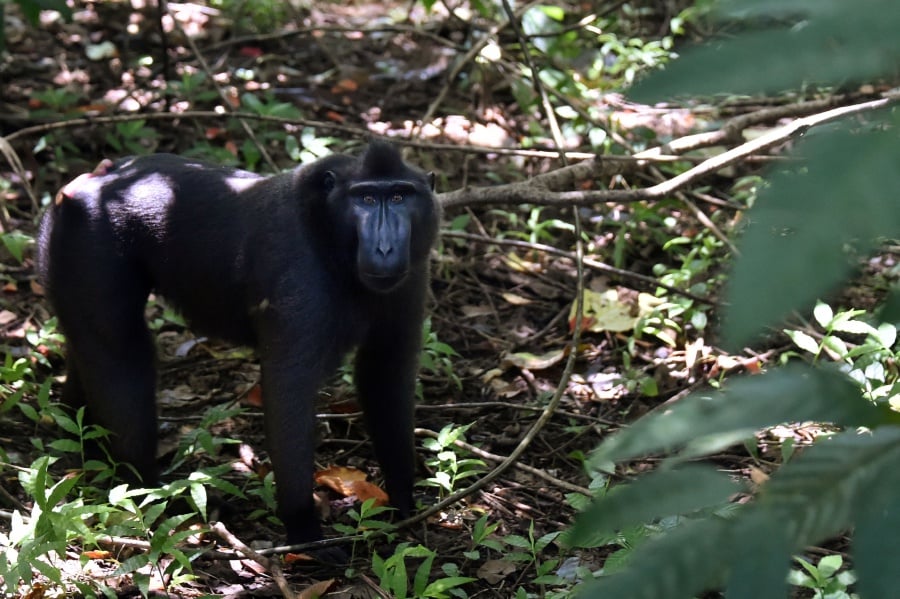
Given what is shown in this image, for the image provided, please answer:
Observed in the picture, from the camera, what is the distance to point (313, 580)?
167 inches

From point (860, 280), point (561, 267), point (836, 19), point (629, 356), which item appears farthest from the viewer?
point (561, 267)

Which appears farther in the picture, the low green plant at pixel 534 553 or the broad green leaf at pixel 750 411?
the low green plant at pixel 534 553

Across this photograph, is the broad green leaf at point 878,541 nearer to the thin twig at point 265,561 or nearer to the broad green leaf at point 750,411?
the broad green leaf at point 750,411

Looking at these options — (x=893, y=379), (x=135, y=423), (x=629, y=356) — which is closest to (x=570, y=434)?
(x=629, y=356)

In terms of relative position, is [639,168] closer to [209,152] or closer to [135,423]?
[209,152]

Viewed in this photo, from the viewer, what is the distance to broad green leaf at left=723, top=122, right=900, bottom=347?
808 mm

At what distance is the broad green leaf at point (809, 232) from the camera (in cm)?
81

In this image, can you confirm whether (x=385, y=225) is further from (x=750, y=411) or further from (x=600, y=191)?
(x=750, y=411)

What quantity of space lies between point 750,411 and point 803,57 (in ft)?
1.11

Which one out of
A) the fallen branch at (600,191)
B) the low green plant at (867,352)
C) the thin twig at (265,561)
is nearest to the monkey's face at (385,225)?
the fallen branch at (600,191)

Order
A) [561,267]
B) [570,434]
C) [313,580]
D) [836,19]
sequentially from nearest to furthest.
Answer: [836,19], [313,580], [570,434], [561,267]

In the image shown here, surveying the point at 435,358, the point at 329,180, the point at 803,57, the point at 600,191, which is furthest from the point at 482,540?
the point at 803,57

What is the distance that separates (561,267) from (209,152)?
262cm

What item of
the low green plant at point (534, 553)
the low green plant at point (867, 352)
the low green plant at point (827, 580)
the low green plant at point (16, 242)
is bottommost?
the low green plant at point (534, 553)
